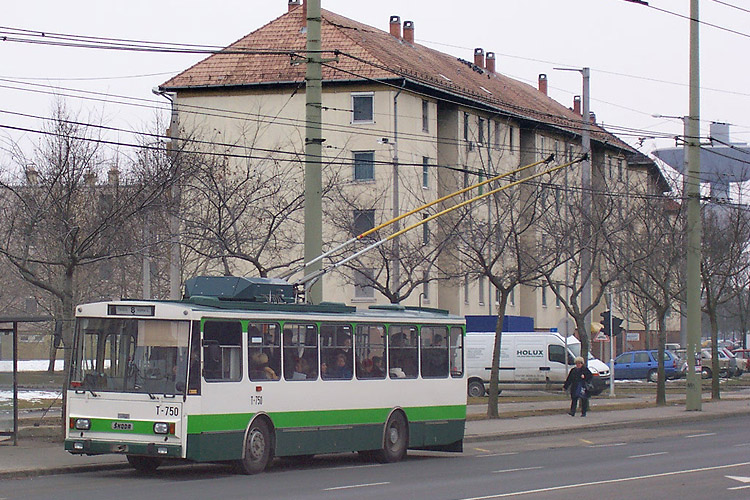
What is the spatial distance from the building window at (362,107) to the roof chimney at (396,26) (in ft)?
35.0

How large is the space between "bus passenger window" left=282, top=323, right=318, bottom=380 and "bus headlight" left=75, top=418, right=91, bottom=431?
3.10 meters

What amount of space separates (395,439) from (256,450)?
364 centimetres

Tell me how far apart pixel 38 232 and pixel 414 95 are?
31581 millimetres

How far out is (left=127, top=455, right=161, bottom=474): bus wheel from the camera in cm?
1852

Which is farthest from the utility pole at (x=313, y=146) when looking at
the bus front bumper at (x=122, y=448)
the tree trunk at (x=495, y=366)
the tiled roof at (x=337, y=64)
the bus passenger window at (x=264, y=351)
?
the tiled roof at (x=337, y=64)

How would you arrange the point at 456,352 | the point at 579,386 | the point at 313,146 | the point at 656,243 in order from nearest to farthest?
the point at 313,146, the point at 456,352, the point at 579,386, the point at 656,243

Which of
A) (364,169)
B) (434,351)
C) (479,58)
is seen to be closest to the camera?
(434,351)

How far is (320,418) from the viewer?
19.8m

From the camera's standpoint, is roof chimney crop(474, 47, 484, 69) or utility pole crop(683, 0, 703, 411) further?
roof chimney crop(474, 47, 484, 69)

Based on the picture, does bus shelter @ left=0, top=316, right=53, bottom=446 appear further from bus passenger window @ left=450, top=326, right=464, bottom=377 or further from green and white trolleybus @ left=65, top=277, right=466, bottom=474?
bus passenger window @ left=450, top=326, right=464, bottom=377

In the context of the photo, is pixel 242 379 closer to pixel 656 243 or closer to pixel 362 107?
pixel 656 243

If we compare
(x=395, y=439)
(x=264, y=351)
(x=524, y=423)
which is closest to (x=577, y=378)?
(x=524, y=423)

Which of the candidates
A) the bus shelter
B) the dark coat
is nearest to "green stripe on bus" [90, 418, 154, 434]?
the bus shelter

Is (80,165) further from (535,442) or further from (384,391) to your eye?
(535,442)
